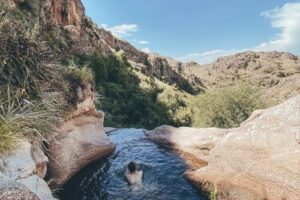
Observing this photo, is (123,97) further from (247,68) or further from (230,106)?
(247,68)

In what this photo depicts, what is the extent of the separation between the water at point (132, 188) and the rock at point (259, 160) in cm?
103

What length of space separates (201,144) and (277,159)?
657cm

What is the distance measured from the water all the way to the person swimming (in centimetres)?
30

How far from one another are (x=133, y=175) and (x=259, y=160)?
6020 millimetres

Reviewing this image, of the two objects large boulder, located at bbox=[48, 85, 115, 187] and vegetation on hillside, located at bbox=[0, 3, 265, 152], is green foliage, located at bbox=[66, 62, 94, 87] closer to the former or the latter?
vegetation on hillside, located at bbox=[0, 3, 265, 152]

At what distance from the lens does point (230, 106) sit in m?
40.4

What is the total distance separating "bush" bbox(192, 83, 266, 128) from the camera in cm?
3925

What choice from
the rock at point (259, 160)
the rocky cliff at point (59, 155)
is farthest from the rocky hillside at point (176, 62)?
the rock at point (259, 160)

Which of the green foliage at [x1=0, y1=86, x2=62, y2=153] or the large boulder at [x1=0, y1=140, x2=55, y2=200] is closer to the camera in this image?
the large boulder at [x1=0, y1=140, x2=55, y2=200]

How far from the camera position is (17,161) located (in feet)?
35.0

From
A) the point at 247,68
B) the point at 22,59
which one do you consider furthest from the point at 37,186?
the point at 247,68

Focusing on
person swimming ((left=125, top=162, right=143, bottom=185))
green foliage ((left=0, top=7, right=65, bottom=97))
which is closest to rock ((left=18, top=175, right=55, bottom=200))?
green foliage ((left=0, top=7, right=65, bottom=97))

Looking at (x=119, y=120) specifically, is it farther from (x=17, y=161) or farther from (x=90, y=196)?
(x=17, y=161)

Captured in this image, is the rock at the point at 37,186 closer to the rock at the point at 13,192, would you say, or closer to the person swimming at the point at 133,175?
the rock at the point at 13,192
